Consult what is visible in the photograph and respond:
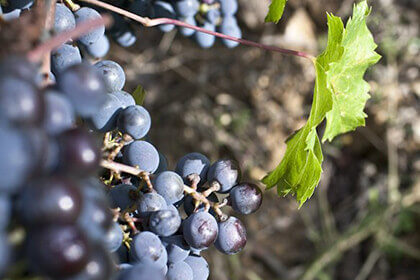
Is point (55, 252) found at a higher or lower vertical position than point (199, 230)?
higher

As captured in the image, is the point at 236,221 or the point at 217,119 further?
the point at 217,119

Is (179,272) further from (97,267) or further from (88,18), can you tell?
(88,18)

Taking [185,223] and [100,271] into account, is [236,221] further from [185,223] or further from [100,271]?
[100,271]

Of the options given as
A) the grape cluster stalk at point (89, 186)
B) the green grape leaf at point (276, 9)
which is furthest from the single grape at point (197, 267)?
the green grape leaf at point (276, 9)

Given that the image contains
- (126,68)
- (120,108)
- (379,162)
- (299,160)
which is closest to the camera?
(120,108)

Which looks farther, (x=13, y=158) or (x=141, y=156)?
(x=141, y=156)

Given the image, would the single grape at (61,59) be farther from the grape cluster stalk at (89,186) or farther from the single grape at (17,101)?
the single grape at (17,101)

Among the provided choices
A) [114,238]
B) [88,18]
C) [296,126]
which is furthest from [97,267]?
[296,126]

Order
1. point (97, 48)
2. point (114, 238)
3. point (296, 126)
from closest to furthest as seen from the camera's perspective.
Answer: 1. point (114, 238)
2. point (97, 48)
3. point (296, 126)

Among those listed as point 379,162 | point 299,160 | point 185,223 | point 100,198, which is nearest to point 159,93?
point 379,162
